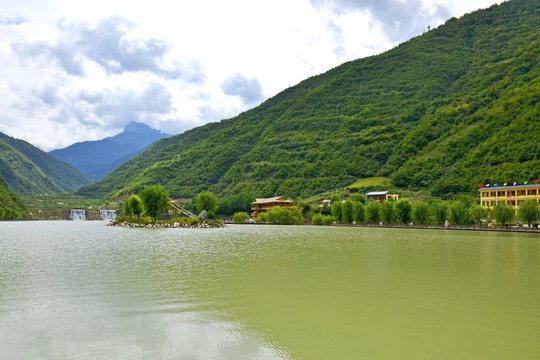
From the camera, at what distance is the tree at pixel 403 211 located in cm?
10788

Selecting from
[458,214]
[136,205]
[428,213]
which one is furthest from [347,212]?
[136,205]

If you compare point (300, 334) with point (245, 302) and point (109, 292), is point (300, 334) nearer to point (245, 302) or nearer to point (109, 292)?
point (245, 302)

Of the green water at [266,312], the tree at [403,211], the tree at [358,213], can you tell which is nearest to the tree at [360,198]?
the tree at [358,213]

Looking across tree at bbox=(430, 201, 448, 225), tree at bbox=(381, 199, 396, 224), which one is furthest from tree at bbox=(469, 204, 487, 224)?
tree at bbox=(381, 199, 396, 224)

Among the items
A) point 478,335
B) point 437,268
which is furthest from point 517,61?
point 478,335

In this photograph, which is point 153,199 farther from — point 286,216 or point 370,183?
point 370,183

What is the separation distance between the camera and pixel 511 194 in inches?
4326

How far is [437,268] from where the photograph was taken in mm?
27531

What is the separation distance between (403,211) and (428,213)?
6.11 meters

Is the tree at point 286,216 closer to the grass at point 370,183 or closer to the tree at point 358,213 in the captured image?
the tree at point 358,213

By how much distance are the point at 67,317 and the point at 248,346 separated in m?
6.98

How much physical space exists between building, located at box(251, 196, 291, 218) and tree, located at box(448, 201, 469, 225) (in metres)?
77.8

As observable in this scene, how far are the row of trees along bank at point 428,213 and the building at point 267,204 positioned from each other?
118 ft

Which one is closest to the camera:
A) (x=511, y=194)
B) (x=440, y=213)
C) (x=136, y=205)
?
(x=440, y=213)
